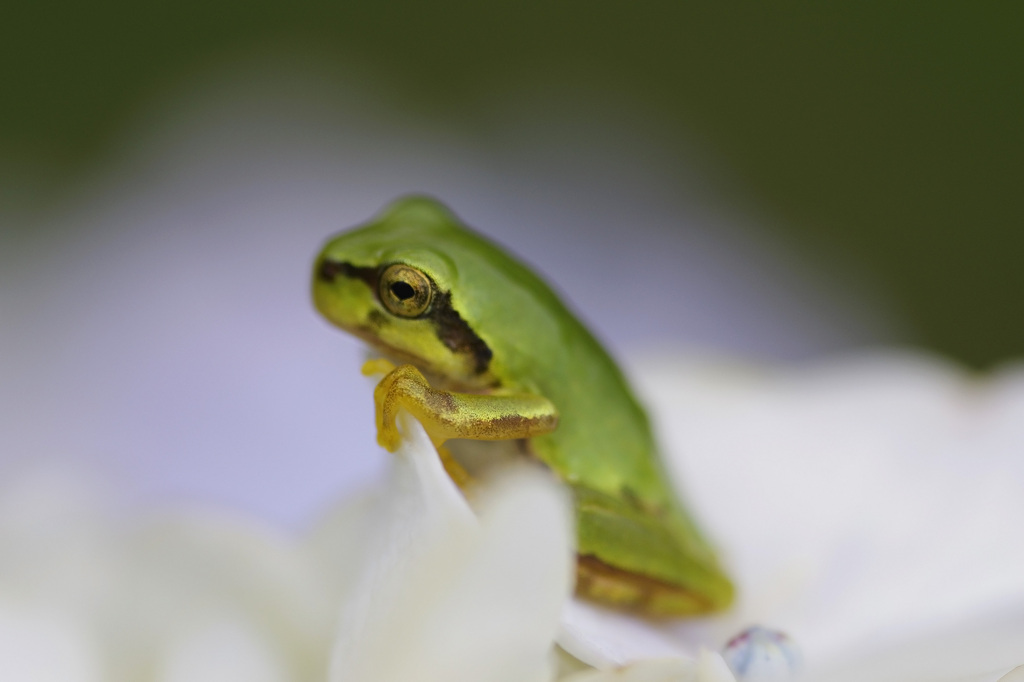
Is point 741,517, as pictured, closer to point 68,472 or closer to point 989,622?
point 989,622

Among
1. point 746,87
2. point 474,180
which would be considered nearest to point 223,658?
point 474,180

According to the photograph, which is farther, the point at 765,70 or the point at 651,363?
the point at 765,70

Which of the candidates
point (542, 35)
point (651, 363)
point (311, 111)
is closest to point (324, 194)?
point (311, 111)

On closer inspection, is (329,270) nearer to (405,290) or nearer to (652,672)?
(405,290)

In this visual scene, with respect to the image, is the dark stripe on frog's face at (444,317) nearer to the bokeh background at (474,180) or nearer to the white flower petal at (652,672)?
the white flower petal at (652,672)

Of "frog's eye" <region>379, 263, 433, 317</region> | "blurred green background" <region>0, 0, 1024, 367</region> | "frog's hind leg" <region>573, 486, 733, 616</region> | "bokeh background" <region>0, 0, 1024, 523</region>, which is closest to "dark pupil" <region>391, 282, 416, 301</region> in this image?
"frog's eye" <region>379, 263, 433, 317</region>

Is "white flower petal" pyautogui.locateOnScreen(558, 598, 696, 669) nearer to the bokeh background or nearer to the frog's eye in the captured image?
the frog's eye

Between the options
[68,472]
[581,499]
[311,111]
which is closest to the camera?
[581,499]
